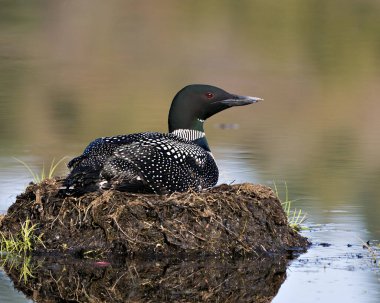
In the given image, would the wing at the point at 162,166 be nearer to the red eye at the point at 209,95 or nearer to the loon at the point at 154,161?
the loon at the point at 154,161

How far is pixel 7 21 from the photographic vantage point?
24594 mm

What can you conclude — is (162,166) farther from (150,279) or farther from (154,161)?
(150,279)

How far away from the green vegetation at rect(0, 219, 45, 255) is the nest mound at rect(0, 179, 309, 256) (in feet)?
0.17

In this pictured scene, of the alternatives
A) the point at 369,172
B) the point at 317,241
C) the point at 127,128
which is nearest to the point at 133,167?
the point at 317,241

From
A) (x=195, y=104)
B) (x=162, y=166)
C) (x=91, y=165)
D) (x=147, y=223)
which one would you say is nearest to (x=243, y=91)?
(x=195, y=104)

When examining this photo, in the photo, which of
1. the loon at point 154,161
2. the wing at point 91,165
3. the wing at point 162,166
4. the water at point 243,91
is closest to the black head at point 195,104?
the loon at point 154,161

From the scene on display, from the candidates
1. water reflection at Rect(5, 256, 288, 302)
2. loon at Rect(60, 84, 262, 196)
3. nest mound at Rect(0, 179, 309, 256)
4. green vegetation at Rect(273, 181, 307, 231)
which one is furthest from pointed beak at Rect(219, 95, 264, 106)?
water reflection at Rect(5, 256, 288, 302)

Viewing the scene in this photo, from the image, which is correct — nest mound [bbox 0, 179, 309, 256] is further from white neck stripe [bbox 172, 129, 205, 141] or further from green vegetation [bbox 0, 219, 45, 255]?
white neck stripe [bbox 172, 129, 205, 141]

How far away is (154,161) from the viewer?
27.5 ft

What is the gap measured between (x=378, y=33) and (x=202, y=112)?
14.7m

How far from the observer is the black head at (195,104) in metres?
9.05

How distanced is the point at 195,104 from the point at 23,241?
180cm

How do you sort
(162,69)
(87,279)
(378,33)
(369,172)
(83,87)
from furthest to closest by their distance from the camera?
(378,33) < (162,69) < (83,87) < (369,172) < (87,279)

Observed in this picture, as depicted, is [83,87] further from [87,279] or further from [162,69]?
[87,279]
